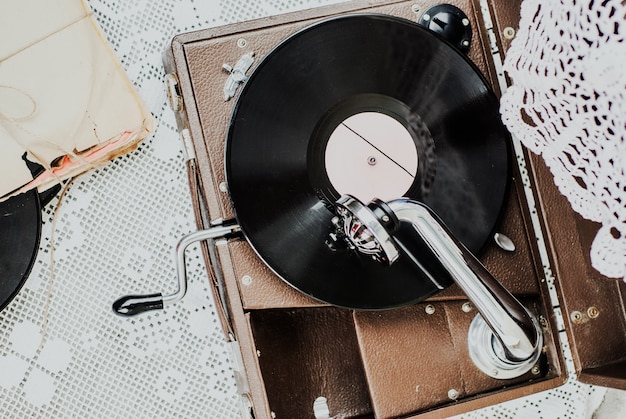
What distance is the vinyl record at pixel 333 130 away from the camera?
0.76 metres

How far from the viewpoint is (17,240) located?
949 millimetres

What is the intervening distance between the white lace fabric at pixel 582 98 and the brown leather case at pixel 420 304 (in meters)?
0.12

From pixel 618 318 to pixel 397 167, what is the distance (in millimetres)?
323

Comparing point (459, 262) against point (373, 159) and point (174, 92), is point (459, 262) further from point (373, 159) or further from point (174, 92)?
point (174, 92)

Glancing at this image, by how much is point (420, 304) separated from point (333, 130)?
248mm

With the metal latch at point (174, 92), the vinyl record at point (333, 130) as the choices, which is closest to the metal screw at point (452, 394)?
the vinyl record at point (333, 130)

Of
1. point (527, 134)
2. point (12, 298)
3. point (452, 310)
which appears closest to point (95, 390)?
point (12, 298)

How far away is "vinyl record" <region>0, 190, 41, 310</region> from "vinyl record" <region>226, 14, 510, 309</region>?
0.38 metres

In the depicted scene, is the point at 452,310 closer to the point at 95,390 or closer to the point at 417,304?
the point at 417,304

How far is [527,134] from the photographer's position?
66 centimetres

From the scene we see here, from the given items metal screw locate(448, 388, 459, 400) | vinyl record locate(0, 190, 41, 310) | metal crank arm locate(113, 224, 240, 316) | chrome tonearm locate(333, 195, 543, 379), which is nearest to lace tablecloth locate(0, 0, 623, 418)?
vinyl record locate(0, 190, 41, 310)

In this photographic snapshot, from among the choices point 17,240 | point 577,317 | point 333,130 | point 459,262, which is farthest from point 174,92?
point 577,317

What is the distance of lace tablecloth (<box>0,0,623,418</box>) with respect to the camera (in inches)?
40.6

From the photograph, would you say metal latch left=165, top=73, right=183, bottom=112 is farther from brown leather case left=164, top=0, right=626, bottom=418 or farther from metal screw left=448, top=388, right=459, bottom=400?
metal screw left=448, top=388, right=459, bottom=400
